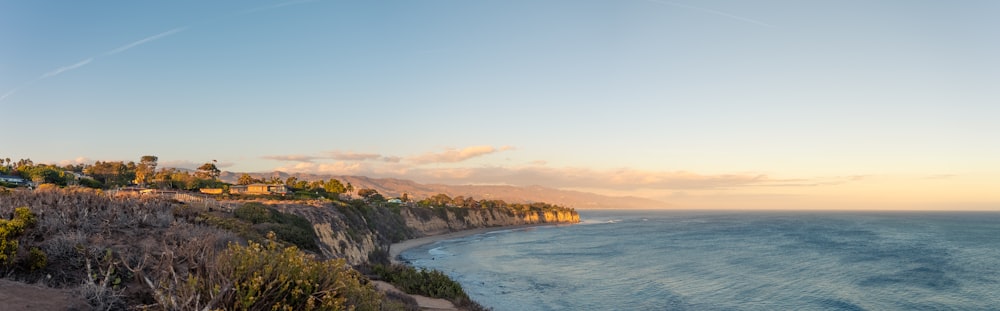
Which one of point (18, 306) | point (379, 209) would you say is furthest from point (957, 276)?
point (379, 209)

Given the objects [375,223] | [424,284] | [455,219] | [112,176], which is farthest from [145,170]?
[424,284]

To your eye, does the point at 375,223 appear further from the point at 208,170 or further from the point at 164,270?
the point at 164,270

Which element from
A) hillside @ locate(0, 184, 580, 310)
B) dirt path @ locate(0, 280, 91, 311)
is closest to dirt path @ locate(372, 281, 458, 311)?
hillside @ locate(0, 184, 580, 310)

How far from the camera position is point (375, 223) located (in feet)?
273

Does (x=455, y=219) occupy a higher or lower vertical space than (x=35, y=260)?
lower

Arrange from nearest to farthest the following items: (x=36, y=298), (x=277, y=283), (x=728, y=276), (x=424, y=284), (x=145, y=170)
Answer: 1. (x=36, y=298)
2. (x=277, y=283)
3. (x=424, y=284)
4. (x=728, y=276)
5. (x=145, y=170)

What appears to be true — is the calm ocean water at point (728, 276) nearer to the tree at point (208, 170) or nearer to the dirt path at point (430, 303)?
the dirt path at point (430, 303)

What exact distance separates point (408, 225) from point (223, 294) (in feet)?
328

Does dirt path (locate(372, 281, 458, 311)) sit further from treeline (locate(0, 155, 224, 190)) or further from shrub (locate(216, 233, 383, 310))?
treeline (locate(0, 155, 224, 190))

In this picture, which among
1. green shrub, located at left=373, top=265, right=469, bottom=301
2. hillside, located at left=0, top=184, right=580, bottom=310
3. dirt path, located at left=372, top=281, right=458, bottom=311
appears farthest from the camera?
green shrub, located at left=373, top=265, right=469, bottom=301

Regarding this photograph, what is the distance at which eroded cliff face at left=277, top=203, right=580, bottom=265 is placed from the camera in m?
52.2

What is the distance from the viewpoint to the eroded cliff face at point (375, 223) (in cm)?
5216

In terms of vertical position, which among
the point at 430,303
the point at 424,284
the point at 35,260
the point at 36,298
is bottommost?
the point at 430,303

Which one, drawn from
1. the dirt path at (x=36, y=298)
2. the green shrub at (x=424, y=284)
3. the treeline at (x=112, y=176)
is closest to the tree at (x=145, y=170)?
the treeline at (x=112, y=176)
